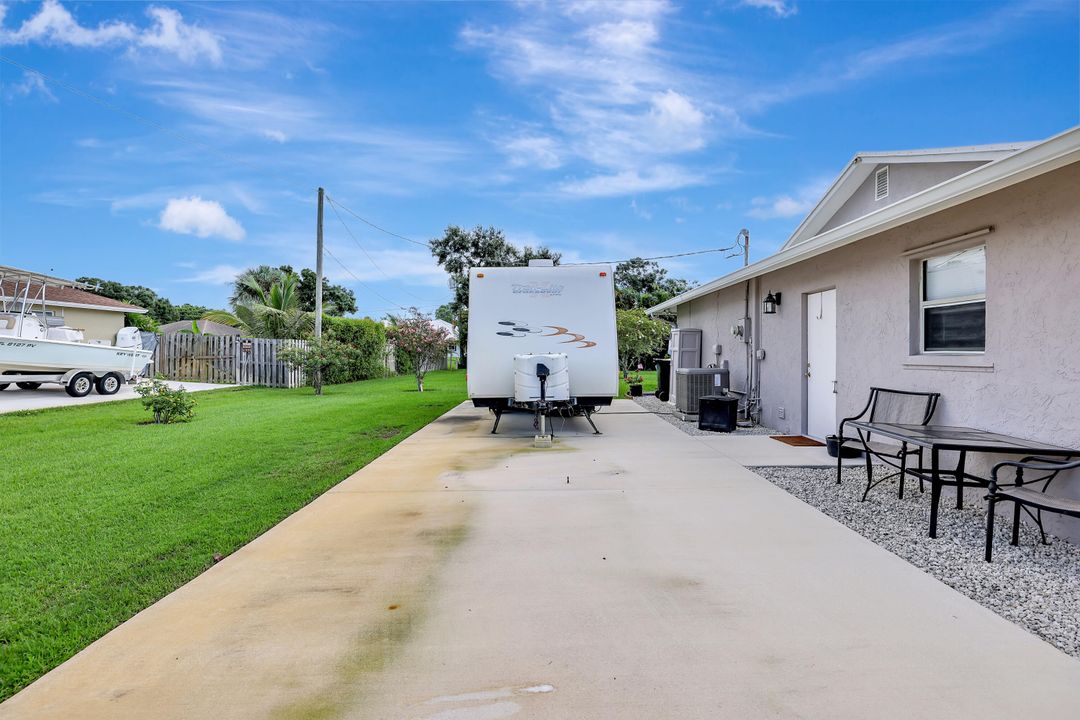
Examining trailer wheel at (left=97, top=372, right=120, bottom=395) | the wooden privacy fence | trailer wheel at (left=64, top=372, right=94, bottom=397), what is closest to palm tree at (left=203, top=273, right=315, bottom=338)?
the wooden privacy fence

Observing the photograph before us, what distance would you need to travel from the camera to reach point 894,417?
6.04 meters

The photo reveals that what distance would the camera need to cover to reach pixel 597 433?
9.35 meters

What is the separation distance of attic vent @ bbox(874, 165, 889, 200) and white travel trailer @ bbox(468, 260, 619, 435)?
4507 mm

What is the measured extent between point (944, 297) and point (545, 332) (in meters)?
5.24

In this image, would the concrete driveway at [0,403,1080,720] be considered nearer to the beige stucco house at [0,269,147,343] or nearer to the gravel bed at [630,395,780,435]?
the gravel bed at [630,395,780,435]

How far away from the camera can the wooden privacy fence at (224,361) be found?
1906 cm

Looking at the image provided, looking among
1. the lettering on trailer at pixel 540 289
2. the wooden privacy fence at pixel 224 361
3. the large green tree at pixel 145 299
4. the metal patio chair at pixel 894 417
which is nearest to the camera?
the metal patio chair at pixel 894 417

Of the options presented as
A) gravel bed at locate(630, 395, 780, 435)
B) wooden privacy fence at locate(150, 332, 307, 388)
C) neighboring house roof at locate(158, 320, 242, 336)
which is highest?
neighboring house roof at locate(158, 320, 242, 336)

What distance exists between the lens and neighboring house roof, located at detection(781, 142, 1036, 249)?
734cm

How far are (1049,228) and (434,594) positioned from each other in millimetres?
5047

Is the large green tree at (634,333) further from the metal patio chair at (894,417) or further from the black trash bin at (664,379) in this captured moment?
the metal patio chair at (894,417)

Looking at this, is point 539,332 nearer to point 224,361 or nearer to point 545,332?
point 545,332

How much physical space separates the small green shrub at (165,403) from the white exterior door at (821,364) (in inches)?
405

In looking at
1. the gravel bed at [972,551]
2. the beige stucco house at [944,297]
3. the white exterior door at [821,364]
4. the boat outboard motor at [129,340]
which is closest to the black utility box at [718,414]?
the beige stucco house at [944,297]
